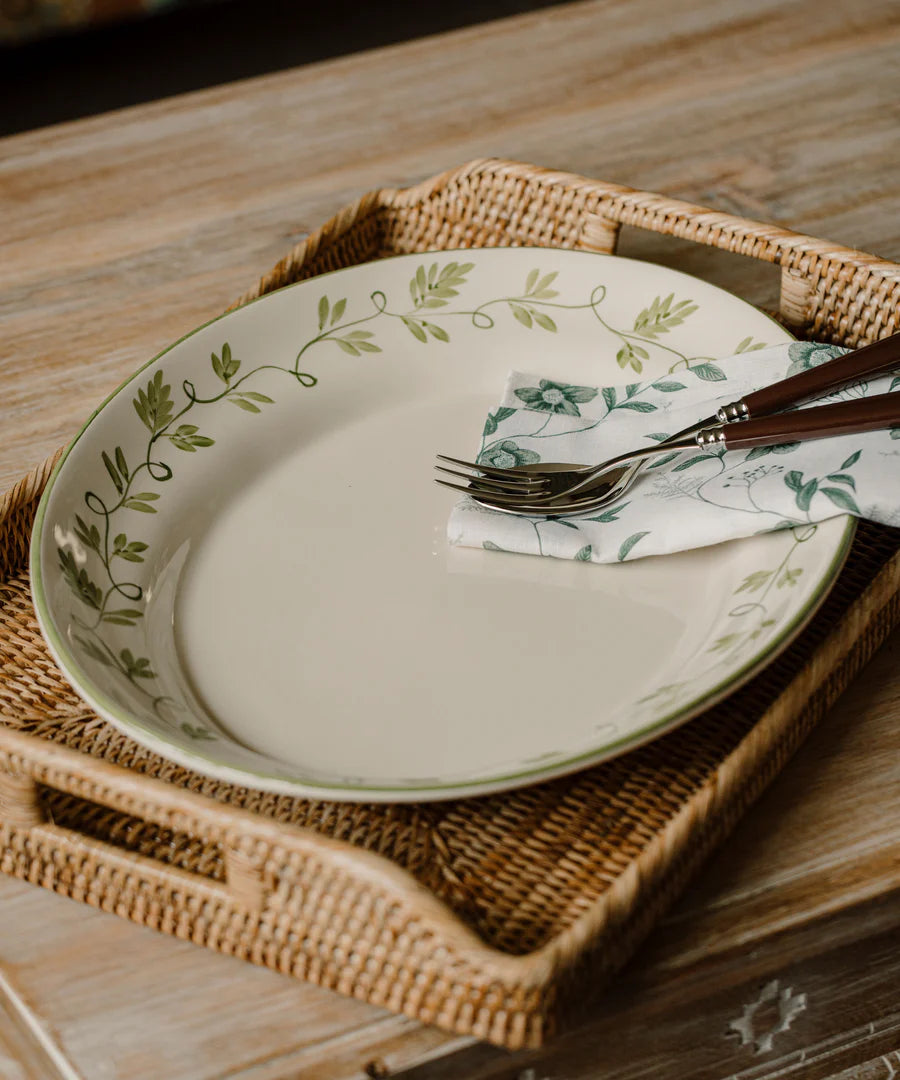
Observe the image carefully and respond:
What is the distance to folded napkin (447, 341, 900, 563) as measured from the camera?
48cm

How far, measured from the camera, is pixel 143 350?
2.37 feet

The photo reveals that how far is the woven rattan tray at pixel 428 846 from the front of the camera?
1.22ft

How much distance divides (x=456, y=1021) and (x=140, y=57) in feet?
8.03

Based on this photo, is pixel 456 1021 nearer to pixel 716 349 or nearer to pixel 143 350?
pixel 716 349

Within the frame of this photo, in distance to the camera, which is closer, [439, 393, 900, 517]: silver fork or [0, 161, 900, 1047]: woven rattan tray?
[0, 161, 900, 1047]: woven rattan tray

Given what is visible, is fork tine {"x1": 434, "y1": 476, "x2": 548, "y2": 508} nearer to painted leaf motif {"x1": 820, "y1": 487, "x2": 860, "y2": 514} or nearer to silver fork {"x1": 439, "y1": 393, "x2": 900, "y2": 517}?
silver fork {"x1": 439, "y1": 393, "x2": 900, "y2": 517}

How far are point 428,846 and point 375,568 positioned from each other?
0.14 metres

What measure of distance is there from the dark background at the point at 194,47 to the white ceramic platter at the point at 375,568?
1902mm

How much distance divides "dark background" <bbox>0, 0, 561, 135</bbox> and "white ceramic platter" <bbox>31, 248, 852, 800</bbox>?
1902 mm

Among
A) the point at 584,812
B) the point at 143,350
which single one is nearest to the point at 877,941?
A: the point at 584,812

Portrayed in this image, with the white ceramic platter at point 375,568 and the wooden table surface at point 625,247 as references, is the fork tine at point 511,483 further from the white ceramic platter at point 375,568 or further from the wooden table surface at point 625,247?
the wooden table surface at point 625,247

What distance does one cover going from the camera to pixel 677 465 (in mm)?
539

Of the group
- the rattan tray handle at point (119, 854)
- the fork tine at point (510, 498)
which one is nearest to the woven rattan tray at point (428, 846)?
the rattan tray handle at point (119, 854)

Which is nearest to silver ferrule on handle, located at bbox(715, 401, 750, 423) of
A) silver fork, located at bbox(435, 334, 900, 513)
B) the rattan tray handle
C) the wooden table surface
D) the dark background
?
silver fork, located at bbox(435, 334, 900, 513)
